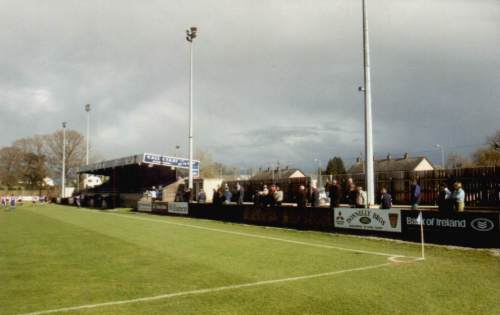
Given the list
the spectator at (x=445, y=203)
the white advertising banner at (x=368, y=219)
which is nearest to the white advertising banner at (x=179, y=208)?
the white advertising banner at (x=368, y=219)

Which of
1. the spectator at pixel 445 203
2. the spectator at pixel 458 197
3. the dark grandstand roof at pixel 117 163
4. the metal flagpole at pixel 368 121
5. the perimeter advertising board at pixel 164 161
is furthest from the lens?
the dark grandstand roof at pixel 117 163

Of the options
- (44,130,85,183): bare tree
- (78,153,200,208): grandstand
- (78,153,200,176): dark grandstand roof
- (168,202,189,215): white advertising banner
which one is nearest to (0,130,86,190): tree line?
(44,130,85,183): bare tree

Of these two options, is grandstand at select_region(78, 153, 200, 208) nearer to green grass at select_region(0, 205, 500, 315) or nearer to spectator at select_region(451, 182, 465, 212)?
green grass at select_region(0, 205, 500, 315)

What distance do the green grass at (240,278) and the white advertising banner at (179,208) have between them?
47.8 ft

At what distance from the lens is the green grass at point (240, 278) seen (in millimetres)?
6781

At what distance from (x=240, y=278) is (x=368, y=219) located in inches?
350

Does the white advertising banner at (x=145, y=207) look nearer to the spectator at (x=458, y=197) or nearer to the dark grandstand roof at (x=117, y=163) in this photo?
the dark grandstand roof at (x=117, y=163)

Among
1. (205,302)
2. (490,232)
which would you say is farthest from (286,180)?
(205,302)

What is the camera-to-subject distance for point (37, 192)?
9175cm

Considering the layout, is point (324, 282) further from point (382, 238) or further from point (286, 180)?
point (286, 180)

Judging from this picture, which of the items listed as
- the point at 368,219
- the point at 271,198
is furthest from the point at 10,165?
the point at 368,219

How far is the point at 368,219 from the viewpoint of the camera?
1644 centimetres

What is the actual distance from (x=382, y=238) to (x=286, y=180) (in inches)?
734

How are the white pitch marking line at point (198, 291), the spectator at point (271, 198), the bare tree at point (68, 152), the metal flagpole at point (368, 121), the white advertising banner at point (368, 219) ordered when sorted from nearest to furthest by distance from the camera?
the white pitch marking line at point (198, 291)
the white advertising banner at point (368, 219)
the metal flagpole at point (368, 121)
the spectator at point (271, 198)
the bare tree at point (68, 152)
